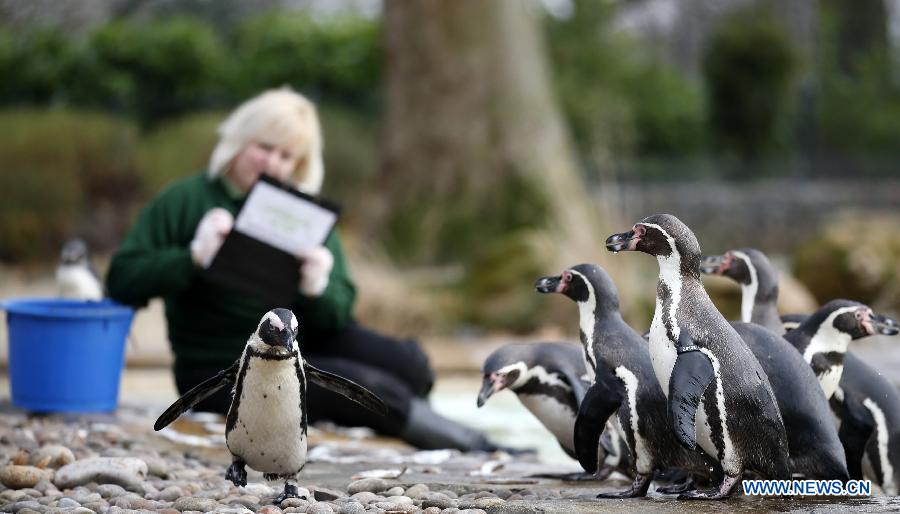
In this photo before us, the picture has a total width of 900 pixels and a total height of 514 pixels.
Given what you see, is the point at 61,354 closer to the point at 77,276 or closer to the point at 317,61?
the point at 77,276

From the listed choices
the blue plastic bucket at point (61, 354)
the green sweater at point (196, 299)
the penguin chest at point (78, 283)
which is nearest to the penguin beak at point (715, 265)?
the green sweater at point (196, 299)

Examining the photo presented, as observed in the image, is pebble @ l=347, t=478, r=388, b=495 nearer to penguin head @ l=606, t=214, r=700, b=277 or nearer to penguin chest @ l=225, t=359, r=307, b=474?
penguin chest @ l=225, t=359, r=307, b=474

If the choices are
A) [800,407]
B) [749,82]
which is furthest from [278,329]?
[749,82]

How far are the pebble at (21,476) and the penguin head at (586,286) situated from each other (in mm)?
1483

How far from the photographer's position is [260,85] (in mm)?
16547

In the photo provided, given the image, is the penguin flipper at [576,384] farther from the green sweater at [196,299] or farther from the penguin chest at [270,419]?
the green sweater at [196,299]

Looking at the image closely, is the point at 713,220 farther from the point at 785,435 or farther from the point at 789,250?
the point at 785,435

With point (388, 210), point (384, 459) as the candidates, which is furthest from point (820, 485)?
point (388, 210)

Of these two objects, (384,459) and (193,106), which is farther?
(193,106)

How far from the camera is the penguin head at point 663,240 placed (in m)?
3.00

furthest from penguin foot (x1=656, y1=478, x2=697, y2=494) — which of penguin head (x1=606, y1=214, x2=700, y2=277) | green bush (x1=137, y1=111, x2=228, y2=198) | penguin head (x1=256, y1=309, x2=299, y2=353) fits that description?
green bush (x1=137, y1=111, x2=228, y2=198)

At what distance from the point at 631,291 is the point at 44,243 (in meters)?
6.62

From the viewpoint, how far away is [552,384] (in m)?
3.65

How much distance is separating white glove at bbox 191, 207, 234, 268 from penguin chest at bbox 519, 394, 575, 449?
58.4 inches
